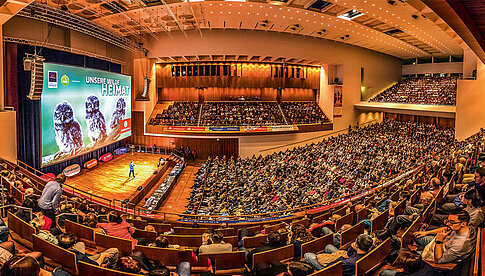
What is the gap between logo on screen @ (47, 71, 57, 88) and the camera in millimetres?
10312

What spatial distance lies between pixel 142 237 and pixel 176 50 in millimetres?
16931

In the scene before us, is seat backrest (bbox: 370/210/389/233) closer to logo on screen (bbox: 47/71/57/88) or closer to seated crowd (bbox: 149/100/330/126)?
logo on screen (bbox: 47/71/57/88)

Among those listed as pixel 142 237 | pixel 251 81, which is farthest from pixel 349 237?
pixel 251 81

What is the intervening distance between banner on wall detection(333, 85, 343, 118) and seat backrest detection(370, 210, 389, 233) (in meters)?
19.5

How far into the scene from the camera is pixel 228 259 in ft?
11.1

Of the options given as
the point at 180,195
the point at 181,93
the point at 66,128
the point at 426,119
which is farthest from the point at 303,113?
the point at 66,128

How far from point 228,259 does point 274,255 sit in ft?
1.81

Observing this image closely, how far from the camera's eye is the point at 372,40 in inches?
806

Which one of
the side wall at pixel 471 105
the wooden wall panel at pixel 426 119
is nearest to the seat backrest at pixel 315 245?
the side wall at pixel 471 105

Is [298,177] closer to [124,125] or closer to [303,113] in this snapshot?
[124,125]

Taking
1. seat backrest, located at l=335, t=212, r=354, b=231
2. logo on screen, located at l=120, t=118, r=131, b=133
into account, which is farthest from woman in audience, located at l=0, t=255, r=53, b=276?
logo on screen, located at l=120, t=118, r=131, b=133

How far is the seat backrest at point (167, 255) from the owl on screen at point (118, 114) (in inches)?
542

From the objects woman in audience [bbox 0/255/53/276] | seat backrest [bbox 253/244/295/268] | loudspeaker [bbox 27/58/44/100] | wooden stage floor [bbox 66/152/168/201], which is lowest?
wooden stage floor [bbox 66/152/168/201]

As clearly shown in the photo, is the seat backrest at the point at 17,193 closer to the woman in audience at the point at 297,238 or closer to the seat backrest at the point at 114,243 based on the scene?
the seat backrest at the point at 114,243
